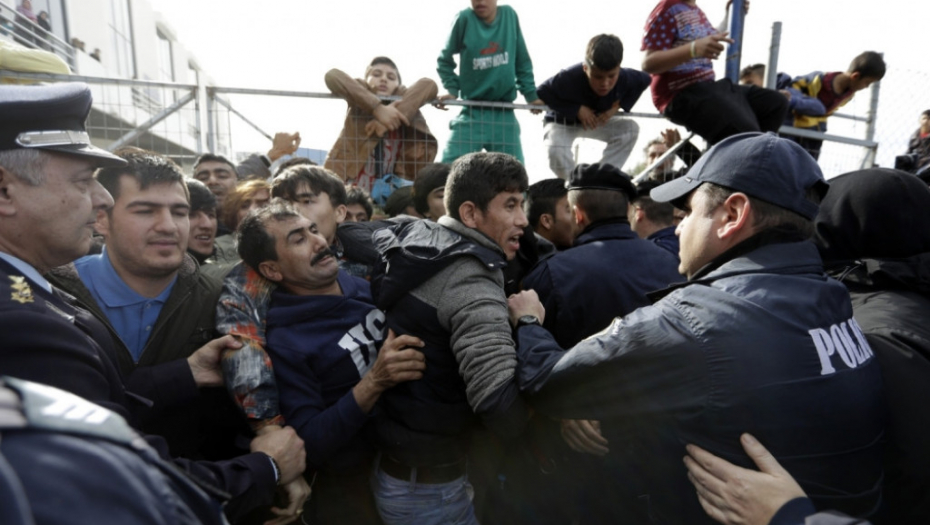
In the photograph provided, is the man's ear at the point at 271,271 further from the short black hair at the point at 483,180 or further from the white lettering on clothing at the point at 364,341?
the short black hair at the point at 483,180

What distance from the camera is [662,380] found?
4.81 feet

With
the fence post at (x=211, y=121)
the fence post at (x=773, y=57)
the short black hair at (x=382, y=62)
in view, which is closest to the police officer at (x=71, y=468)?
the fence post at (x=211, y=121)

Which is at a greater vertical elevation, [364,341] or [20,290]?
[20,290]

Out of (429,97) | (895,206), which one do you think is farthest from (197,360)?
(429,97)

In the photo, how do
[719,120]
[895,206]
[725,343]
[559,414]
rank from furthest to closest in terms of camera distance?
[719,120] < [895,206] < [559,414] < [725,343]

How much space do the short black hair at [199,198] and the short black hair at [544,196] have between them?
202cm

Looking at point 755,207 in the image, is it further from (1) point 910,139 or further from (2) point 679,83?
(1) point 910,139

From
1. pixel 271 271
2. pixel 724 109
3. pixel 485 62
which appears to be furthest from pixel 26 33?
pixel 724 109

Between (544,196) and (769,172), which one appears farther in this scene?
(544,196)

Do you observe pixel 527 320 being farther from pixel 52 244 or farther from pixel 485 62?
pixel 485 62

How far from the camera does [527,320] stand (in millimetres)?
1954

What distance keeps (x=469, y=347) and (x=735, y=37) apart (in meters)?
3.83

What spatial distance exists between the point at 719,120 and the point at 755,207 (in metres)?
2.68

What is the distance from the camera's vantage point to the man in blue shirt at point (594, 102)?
4219 millimetres
